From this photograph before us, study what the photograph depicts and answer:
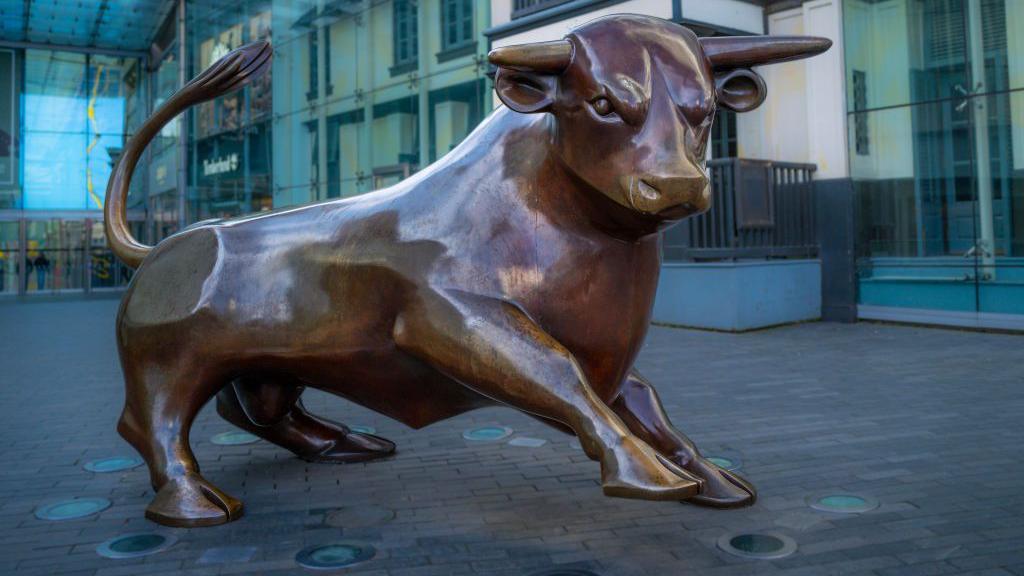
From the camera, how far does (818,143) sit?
422 inches

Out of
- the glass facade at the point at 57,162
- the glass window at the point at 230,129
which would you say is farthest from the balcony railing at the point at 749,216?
the glass facade at the point at 57,162

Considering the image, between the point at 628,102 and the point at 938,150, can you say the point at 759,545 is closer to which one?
the point at 628,102

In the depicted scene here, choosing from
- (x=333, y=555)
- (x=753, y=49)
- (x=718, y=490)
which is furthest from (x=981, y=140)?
(x=333, y=555)

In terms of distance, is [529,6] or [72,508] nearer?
[72,508]

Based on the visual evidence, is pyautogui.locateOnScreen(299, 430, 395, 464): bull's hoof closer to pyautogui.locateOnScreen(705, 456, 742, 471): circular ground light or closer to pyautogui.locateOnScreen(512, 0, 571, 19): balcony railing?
pyautogui.locateOnScreen(705, 456, 742, 471): circular ground light

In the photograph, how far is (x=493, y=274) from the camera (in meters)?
2.63

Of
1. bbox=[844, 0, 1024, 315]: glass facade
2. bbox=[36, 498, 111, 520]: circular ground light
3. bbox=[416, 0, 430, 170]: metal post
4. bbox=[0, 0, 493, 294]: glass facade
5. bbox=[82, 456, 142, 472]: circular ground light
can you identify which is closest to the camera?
bbox=[36, 498, 111, 520]: circular ground light

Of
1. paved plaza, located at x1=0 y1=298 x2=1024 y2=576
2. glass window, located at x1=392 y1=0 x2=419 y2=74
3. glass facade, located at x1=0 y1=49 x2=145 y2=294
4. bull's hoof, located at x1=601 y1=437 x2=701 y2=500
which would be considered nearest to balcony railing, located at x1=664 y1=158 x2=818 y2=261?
paved plaza, located at x1=0 y1=298 x2=1024 y2=576

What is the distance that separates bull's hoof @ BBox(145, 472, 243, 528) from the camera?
3.06 metres

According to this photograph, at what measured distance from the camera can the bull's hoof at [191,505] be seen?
306 cm

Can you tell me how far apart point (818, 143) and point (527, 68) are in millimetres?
9309

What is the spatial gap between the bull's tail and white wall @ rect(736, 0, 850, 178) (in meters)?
8.66

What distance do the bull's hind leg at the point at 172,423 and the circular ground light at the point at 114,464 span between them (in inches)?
37.3

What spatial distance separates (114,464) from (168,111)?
5.96 ft
